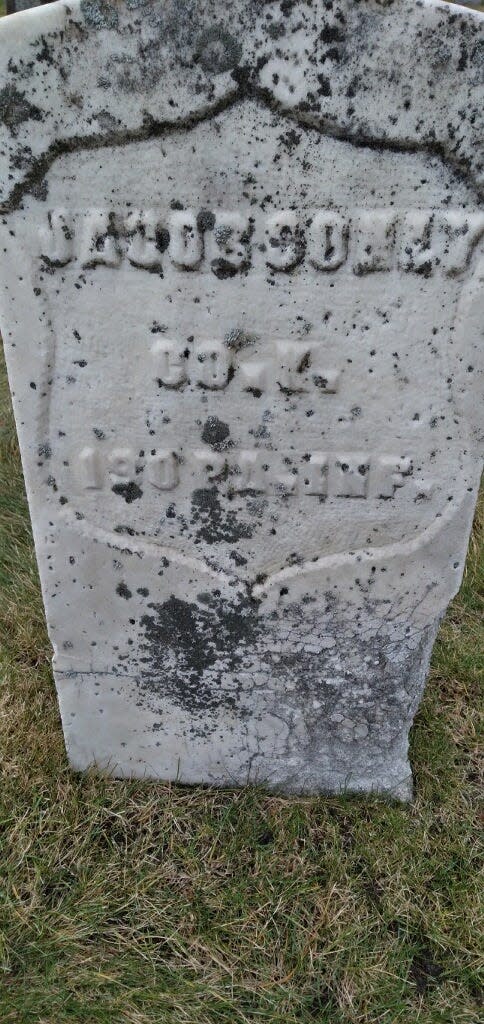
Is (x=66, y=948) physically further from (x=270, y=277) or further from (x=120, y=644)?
(x=270, y=277)

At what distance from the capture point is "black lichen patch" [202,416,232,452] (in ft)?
4.35

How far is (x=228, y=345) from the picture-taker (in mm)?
1251

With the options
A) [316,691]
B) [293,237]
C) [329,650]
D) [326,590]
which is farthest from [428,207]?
[316,691]

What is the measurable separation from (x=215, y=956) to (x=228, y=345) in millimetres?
1110

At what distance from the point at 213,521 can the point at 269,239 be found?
0.51 m

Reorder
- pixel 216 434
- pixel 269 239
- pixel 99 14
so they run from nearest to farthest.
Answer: pixel 99 14
pixel 269 239
pixel 216 434

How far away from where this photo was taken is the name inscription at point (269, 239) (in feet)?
3.77

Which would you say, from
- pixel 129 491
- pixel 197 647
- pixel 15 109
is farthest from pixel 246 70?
pixel 197 647

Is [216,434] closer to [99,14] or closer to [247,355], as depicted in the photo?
[247,355]

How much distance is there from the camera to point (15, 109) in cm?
110

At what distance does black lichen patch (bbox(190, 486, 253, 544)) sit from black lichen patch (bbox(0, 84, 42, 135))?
0.64 m

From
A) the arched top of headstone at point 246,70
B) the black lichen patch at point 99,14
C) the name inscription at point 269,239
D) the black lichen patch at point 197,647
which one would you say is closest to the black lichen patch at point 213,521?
the black lichen patch at point 197,647

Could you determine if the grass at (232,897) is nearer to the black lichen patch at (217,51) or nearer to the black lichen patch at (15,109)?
the black lichen patch at (15,109)

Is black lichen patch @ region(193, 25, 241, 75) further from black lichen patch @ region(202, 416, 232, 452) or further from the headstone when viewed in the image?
black lichen patch @ region(202, 416, 232, 452)
